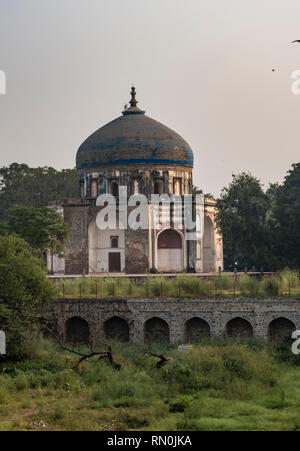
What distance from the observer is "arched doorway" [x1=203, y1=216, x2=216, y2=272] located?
164 feet

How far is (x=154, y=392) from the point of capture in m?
25.1

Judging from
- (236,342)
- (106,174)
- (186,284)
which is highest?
(106,174)

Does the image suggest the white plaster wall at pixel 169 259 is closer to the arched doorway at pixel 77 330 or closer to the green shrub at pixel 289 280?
the green shrub at pixel 289 280

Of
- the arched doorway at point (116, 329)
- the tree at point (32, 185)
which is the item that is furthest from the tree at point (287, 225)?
the tree at point (32, 185)

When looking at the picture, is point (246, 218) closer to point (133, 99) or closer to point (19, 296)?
point (133, 99)

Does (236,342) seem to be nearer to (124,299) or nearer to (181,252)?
(124,299)

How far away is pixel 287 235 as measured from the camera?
1583 inches

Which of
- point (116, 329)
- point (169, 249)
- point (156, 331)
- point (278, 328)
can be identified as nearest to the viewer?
point (278, 328)

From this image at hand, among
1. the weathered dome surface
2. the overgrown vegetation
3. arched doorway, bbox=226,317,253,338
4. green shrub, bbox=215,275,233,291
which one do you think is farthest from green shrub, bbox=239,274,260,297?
the weathered dome surface

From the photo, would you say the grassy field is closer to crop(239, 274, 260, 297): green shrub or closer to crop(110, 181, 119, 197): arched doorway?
crop(239, 274, 260, 297): green shrub

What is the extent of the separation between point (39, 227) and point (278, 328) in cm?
1441

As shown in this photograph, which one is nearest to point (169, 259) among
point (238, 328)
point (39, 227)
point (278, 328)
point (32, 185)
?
point (39, 227)
